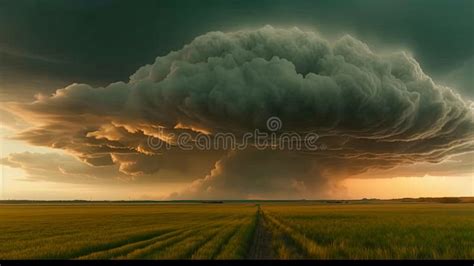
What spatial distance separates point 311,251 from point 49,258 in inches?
477

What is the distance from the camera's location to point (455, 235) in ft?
98.9

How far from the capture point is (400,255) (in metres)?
19.9

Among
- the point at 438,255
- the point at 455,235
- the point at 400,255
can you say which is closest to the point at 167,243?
the point at 400,255

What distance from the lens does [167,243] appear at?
25594 millimetres
